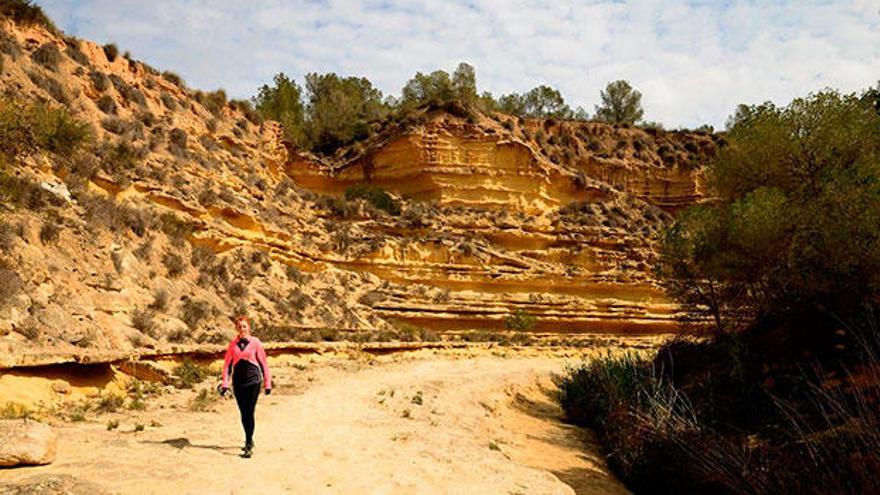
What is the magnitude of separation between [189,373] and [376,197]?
80.7ft

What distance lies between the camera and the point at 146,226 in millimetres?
20141

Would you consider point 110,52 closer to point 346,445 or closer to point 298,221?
point 298,221

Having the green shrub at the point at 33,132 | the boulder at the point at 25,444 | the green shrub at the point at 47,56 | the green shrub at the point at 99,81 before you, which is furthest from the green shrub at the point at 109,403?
the green shrub at the point at 99,81

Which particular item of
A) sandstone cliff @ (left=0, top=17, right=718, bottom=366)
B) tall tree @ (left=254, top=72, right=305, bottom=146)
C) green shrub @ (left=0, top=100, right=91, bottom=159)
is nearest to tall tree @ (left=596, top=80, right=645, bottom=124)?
sandstone cliff @ (left=0, top=17, right=718, bottom=366)

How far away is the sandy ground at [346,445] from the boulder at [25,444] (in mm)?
139

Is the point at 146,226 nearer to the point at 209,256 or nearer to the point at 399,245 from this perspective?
the point at 209,256

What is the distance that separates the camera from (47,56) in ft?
78.4

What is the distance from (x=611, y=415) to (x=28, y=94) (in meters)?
21.7

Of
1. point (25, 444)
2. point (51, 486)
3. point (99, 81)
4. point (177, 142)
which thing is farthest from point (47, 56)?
point (51, 486)

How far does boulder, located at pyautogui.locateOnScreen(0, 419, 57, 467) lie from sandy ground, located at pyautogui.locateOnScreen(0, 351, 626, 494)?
0.46 ft

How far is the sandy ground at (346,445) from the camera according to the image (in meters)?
6.47

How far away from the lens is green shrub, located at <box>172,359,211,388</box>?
1188cm

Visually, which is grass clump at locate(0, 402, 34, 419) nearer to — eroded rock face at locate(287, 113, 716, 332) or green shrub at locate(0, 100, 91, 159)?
green shrub at locate(0, 100, 91, 159)

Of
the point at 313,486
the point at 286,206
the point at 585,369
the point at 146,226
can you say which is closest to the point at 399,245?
the point at 286,206
